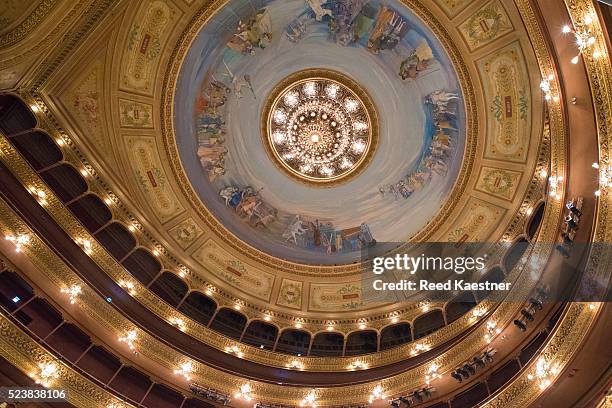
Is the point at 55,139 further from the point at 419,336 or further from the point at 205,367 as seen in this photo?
the point at 419,336

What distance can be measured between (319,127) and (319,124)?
0.17m

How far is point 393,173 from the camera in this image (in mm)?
24172

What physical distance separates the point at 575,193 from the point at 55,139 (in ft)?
63.5

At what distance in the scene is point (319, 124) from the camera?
2498 cm

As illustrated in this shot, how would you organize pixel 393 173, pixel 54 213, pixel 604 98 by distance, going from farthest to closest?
pixel 393 173 < pixel 54 213 < pixel 604 98

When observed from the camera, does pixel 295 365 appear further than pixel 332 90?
No

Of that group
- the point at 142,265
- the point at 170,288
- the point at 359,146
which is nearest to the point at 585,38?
the point at 359,146

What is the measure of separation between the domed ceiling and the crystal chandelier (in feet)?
0.19

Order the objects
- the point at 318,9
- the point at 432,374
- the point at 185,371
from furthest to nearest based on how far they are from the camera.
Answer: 1. the point at 318,9
2. the point at 185,371
3. the point at 432,374

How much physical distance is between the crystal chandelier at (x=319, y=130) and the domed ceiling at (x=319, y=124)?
0.06m

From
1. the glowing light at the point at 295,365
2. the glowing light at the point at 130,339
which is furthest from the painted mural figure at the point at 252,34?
the glowing light at the point at 295,365

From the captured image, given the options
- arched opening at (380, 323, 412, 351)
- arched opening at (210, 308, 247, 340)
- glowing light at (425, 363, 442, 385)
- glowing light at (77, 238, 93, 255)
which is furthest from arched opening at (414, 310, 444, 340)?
glowing light at (77, 238, 93, 255)

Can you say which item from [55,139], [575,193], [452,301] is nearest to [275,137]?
[55,139]

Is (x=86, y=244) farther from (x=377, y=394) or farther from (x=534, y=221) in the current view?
(x=534, y=221)
